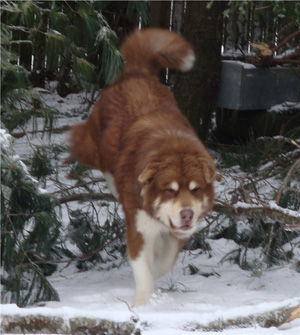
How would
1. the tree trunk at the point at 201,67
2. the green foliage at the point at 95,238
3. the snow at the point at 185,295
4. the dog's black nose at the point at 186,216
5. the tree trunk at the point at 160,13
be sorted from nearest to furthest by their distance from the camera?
the snow at the point at 185,295
the dog's black nose at the point at 186,216
the green foliage at the point at 95,238
the tree trunk at the point at 201,67
the tree trunk at the point at 160,13

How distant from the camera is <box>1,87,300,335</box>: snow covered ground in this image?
3.83m

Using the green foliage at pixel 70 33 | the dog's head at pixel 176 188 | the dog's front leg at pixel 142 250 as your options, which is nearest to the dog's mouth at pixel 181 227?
the dog's head at pixel 176 188

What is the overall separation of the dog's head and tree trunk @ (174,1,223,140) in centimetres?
338

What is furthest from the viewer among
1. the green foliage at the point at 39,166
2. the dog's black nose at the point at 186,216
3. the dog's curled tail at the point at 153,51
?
the dog's curled tail at the point at 153,51

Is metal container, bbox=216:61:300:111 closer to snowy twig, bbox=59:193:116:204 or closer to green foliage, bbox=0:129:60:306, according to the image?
snowy twig, bbox=59:193:116:204

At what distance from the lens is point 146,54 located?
5801mm

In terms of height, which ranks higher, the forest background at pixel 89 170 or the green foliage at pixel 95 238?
the forest background at pixel 89 170

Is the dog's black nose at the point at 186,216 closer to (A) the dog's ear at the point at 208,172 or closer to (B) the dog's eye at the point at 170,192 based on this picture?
(B) the dog's eye at the point at 170,192

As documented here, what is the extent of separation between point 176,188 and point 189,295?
91 cm

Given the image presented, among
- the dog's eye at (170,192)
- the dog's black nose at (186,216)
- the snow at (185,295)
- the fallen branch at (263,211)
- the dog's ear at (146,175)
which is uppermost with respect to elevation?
the dog's ear at (146,175)

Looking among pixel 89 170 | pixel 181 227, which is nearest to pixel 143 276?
pixel 181 227

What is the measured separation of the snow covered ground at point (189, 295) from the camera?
151 inches

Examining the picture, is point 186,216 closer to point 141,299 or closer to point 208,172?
point 208,172

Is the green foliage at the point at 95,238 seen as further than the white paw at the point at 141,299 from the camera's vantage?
Yes
